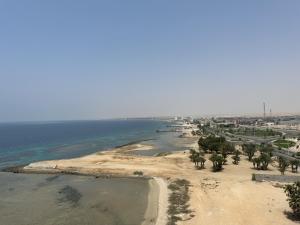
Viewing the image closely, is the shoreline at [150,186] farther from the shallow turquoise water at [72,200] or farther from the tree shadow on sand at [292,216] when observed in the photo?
the tree shadow on sand at [292,216]

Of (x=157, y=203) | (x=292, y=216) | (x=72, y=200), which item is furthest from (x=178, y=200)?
(x=72, y=200)

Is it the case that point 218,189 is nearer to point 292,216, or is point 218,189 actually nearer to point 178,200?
point 178,200

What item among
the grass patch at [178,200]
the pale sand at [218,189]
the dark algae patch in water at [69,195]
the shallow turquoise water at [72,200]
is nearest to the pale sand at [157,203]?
the pale sand at [218,189]

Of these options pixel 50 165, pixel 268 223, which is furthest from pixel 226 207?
pixel 50 165

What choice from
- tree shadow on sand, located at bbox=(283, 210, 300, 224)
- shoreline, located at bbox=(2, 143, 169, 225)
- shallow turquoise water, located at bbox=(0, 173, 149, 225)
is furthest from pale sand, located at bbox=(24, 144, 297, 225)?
shallow turquoise water, located at bbox=(0, 173, 149, 225)

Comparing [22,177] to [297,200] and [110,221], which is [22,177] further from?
[297,200]

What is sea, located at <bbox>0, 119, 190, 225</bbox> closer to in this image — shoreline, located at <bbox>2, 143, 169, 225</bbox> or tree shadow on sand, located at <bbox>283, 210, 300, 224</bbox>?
shoreline, located at <bbox>2, 143, 169, 225</bbox>
